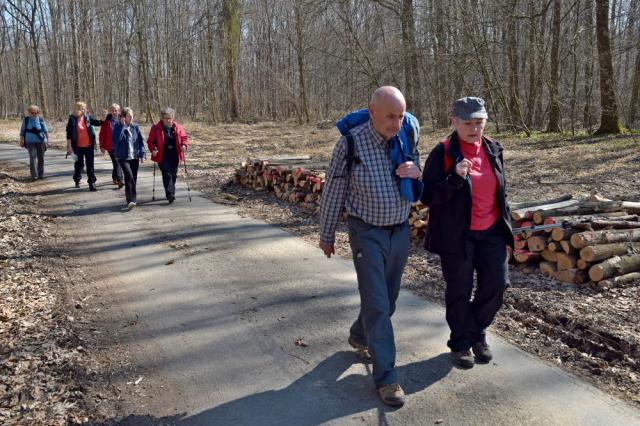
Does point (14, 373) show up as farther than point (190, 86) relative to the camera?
No

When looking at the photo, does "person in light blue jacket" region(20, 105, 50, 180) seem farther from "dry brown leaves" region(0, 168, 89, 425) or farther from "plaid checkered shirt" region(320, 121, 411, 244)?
"plaid checkered shirt" region(320, 121, 411, 244)

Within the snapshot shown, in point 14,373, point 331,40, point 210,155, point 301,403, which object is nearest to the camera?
point 301,403

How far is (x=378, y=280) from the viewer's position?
3732 millimetres

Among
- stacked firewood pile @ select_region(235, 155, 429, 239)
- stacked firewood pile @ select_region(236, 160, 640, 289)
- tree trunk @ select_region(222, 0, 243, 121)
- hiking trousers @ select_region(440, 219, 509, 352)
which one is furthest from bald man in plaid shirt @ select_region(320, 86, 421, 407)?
tree trunk @ select_region(222, 0, 243, 121)

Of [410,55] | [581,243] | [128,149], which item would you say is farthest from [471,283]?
[410,55]

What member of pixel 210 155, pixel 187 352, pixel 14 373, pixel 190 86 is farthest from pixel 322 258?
pixel 190 86

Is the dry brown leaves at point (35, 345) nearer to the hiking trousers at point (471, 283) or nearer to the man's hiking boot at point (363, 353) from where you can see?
the man's hiking boot at point (363, 353)

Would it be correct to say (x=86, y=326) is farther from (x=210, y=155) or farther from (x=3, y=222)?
(x=210, y=155)

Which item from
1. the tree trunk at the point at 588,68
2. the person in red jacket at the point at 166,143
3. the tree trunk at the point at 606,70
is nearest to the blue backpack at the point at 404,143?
the person in red jacket at the point at 166,143

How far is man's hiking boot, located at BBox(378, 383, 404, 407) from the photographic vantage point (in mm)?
3621

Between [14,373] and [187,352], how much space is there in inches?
50.8

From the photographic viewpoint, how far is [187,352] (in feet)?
15.0

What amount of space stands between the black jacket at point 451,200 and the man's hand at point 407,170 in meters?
0.24

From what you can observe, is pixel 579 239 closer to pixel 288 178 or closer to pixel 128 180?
pixel 288 178
